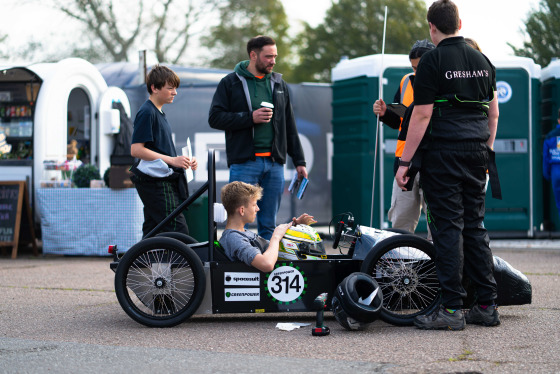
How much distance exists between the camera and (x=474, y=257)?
4.66 metres

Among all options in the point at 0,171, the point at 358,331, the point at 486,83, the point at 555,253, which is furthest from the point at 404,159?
the point at 0,171

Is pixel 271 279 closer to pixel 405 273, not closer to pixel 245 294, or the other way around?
pixel 245 294

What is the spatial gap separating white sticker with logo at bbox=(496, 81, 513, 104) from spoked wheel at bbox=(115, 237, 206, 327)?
7.23m

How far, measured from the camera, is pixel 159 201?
5.38 metres

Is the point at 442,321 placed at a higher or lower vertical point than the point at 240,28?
lower

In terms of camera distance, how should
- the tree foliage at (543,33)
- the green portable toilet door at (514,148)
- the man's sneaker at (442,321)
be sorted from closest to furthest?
1. the man's sneaker at (442,321)
2. the green portable toilet door at (514,148)
3. the tree foliage at (543,33)

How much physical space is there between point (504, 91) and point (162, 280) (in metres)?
7.35

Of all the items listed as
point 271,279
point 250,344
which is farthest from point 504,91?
point 250,344

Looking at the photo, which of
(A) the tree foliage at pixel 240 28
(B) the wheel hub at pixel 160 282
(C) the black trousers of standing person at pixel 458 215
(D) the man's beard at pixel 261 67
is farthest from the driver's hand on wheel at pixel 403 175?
(A) the tree foliage at pixel 240 28

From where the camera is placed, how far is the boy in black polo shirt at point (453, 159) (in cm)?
458

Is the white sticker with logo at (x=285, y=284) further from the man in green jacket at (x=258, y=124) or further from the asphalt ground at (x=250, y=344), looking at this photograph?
the man in green jacket at (x=258, y=124)

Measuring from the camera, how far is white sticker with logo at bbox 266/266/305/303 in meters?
4.80

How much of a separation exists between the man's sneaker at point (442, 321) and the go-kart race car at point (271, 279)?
11 cm

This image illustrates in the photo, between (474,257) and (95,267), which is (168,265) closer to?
(474,257)
